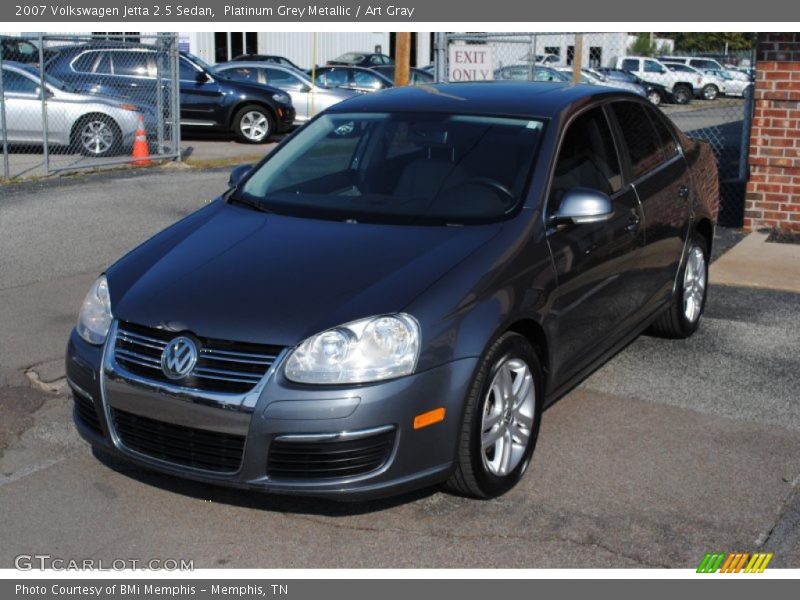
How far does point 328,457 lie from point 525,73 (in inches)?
821

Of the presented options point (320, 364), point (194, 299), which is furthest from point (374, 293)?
point (194, 299)

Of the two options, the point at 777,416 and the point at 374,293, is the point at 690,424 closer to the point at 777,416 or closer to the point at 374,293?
the point at 777,416

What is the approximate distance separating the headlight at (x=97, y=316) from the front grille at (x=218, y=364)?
317mm

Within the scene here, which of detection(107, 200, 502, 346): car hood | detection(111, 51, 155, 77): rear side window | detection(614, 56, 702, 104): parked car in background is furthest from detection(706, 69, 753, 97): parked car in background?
detection(107, 200, 502, 346): car hood

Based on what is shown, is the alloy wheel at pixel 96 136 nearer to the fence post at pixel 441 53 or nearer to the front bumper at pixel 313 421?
the fence post at pixel 441 53

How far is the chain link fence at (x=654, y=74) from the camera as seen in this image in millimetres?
14488

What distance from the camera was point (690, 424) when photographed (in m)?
5.59

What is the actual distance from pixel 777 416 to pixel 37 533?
372 cm

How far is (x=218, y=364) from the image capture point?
4164 millimetres

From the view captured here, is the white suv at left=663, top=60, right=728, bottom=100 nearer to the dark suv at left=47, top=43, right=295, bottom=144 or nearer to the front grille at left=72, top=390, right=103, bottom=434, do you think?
the dark suv at left=47, top=43, right=295, bottom=144

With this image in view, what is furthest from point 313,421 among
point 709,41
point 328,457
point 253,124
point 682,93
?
point 709,41

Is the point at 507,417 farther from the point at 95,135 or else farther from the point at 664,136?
the point at 95,135

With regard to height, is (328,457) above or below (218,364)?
below

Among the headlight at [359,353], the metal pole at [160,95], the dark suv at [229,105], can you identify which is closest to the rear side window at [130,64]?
the dark suv at [229,105]
